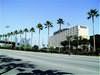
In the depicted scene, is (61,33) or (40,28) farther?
(61,33)

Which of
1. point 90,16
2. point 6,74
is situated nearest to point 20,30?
point 90,16

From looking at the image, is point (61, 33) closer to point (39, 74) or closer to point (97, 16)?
point (97, 16)

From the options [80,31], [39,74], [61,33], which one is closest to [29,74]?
[39,74]

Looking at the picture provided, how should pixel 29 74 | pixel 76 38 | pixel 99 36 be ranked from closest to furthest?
pixel 29 74 → pixel 99 36 → pixel 76 38

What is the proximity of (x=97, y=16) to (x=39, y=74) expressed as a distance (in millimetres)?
71728

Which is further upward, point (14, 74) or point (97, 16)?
point (97, 16)

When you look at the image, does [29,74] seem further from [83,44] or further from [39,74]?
[83,44]

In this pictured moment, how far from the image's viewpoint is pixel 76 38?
5561 inches

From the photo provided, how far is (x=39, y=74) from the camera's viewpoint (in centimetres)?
1600

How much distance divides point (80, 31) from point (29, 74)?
515 feet

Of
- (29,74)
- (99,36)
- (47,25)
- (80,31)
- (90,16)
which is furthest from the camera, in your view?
(80,31)

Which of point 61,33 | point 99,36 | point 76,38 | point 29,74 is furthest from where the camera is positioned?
point 61,33

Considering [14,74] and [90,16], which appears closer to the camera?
[14,74]

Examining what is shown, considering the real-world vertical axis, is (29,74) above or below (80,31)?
below
